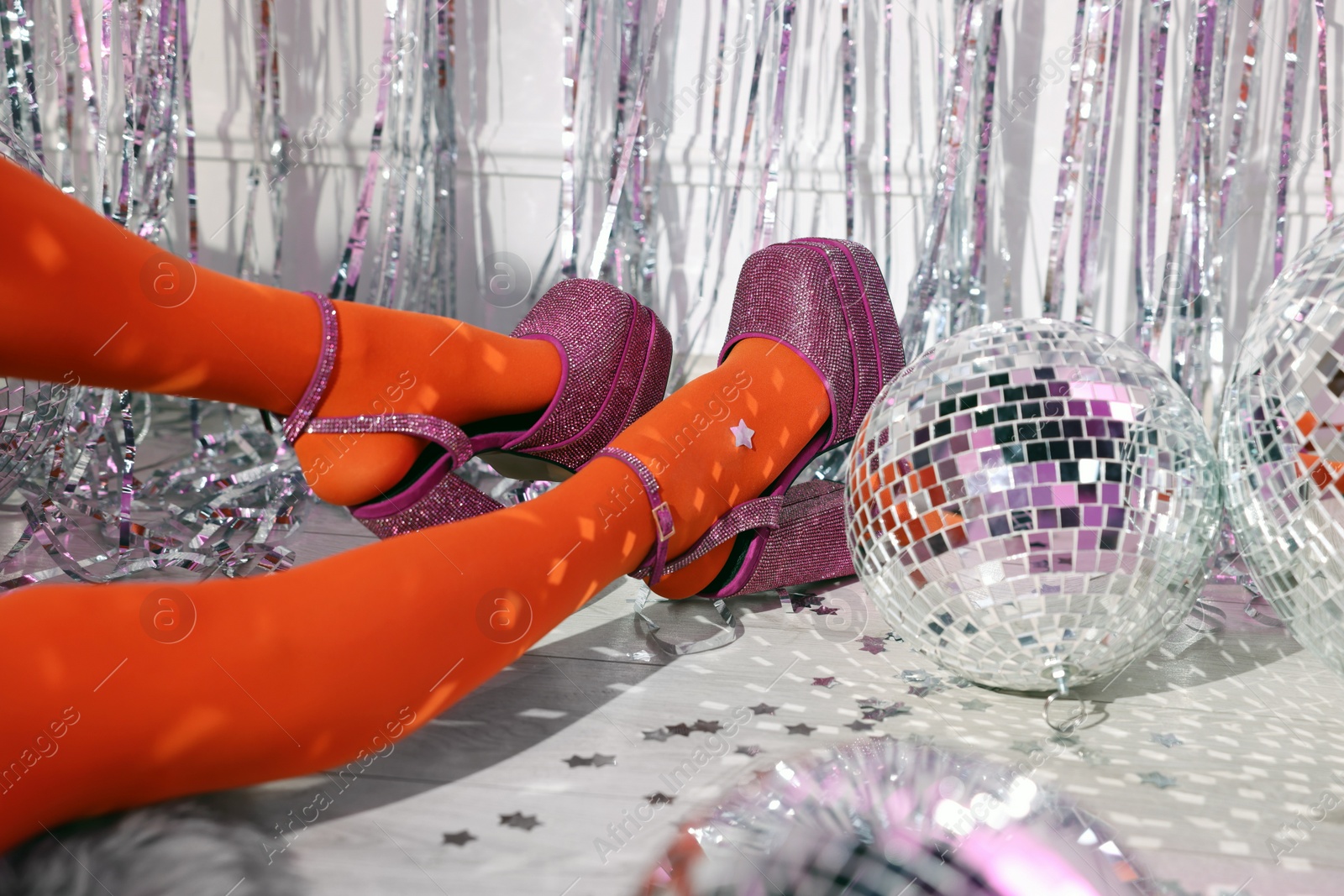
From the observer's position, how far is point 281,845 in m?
0.47

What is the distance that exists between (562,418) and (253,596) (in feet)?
1.50

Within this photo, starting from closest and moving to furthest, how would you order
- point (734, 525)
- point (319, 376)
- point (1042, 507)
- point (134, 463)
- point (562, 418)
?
point (1042, 507), point (319, 376), point (734, 525), point (562, 418), point (134, 463)

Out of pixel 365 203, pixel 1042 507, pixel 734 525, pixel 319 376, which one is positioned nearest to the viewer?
pixel 1042 507

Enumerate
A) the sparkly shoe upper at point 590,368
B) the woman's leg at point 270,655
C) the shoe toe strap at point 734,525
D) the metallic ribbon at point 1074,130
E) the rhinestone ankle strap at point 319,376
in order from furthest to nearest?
the metallic ribbon at point 1074,130
the sparkly shoe upper at point 590,368
the shoe toe strap at point 734,525
the rhinestone ankle strap at point 319,376
the woman's leg at point 270,655

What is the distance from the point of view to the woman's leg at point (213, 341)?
1.71ft

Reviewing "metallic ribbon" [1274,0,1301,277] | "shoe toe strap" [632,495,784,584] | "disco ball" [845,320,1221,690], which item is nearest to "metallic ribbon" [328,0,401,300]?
"shoe toe strap" [632,495,784,584]

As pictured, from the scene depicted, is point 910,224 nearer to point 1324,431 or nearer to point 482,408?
point 482,408

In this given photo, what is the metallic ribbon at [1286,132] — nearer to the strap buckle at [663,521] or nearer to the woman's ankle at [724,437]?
the woman's ankle at [724,437]

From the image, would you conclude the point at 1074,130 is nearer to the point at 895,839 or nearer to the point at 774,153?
the point at 774,153

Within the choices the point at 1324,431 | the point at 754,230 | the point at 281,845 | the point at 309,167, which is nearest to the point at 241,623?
the point at 281,845

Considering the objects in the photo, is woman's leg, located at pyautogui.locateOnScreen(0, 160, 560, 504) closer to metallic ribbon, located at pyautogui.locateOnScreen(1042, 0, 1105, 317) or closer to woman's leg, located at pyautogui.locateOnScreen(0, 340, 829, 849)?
woman's leg, located at pyautogui.locateOnScreen(0, 340, 829, 849)

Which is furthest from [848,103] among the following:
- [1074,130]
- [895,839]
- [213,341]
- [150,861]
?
[150,861]

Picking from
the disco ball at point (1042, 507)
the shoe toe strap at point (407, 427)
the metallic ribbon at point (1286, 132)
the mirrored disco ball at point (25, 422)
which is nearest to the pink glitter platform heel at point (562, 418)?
the shoe toe strap at point (407, 427)

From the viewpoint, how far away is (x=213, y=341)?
0.61 m
